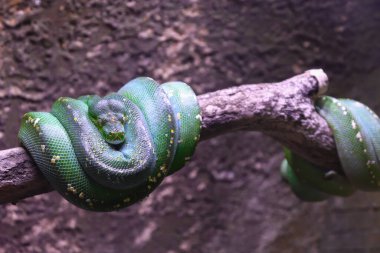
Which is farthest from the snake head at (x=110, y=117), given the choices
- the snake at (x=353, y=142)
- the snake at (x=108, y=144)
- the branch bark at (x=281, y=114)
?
the snake at (x=353, y=142)

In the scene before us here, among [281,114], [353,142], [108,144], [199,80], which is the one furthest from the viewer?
[199,80]

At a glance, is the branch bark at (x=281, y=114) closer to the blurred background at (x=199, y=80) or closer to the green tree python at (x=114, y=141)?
the green tree python at (x=114, y=141)

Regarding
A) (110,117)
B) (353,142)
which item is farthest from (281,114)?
(110,117)

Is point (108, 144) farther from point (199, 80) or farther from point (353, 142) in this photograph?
point (199, 80)

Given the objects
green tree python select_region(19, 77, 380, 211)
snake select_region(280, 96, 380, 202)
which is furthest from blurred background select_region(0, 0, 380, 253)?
green tree python select_region(19, 77, 380, 211)

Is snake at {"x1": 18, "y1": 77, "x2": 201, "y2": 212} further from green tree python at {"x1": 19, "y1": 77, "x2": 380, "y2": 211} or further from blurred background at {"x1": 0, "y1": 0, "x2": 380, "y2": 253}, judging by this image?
blurred background at {"x1": 0, "y1": 0, "x2": 380, "y2": 253}

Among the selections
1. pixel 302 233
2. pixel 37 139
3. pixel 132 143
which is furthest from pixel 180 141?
pixel 302 233
